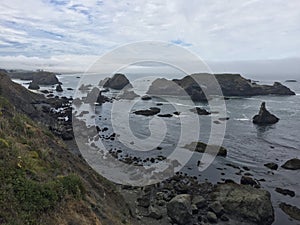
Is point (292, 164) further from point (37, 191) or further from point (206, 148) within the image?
point (37, 191)

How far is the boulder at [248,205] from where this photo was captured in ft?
63.5

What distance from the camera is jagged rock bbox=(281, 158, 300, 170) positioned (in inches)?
1155

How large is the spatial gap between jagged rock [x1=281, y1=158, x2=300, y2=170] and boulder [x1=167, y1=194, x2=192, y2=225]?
15368 mm

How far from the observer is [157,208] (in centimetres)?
2023

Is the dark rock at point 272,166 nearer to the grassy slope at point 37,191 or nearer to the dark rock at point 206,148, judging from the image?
the dark rock at point 206,148

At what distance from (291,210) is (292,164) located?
10306 millimetres

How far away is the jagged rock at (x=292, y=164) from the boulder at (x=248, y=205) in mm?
10021

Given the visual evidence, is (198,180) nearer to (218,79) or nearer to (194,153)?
(194,153)

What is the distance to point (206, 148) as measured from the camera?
35344 mm

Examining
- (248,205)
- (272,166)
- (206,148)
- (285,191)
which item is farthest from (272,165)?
(248,205)

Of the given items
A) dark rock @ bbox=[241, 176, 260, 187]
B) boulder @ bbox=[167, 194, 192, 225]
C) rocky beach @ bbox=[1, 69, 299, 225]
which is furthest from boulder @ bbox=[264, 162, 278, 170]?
boulder @ bbox=[167, 194, 192, 225]

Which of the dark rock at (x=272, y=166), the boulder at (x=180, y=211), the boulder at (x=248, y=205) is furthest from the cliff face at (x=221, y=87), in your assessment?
the boulder at (x=180, y=211)

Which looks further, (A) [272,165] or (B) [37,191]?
(A) [272,165]

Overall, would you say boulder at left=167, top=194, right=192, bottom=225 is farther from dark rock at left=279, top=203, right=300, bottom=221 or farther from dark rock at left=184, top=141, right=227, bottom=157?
dark rock at left=184, top=141, right=227, bottom=157
